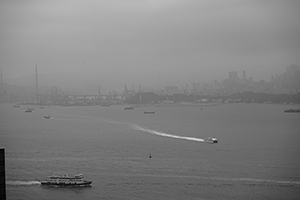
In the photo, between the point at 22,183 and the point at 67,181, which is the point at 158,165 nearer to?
the point at 67,181

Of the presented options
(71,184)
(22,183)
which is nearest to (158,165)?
(71,184)

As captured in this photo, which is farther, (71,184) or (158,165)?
(158,165)

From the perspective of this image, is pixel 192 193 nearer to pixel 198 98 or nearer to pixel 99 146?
pixel 99 146

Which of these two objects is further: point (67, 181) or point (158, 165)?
point (158, 165)

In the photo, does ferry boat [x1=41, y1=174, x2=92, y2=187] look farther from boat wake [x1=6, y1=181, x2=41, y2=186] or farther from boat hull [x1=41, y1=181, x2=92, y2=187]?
boat wake [x1=6, y1=181, x2=41, y2=186]

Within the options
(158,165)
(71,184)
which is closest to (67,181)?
(71,184)

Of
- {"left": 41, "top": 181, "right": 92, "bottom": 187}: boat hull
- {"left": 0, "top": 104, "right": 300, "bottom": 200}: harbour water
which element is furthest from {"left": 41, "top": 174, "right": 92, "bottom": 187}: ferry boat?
{"left": 0, "top": 104, "right": 300, "bottom": 200}: harbour water

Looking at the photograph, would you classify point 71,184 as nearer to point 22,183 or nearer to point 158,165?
point 22,183

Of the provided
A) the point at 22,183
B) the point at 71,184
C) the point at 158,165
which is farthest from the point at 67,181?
the point at 158,165

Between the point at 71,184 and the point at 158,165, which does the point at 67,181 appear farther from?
the point at 158,165

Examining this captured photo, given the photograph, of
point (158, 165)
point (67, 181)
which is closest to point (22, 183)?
point (67, 181)

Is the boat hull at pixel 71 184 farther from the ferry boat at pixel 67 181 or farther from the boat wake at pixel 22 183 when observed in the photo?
the boat wake at pixel 22 183
